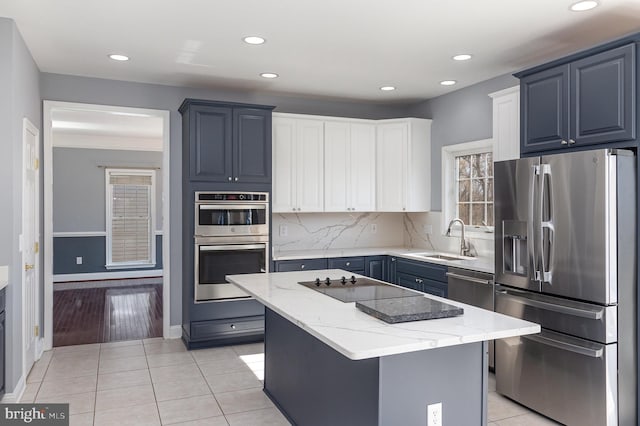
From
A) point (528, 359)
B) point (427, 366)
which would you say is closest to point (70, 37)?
point (427, 366)

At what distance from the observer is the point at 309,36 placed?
356cm

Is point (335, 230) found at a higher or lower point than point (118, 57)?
lower

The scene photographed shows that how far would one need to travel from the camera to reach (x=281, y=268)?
16.1 ft

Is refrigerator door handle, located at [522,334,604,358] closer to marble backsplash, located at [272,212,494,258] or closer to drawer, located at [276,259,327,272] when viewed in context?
marble backsplash, located at [272,212,494,258]

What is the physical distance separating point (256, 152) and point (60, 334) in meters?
2.87

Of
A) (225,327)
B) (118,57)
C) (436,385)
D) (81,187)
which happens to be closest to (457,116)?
(225,327)

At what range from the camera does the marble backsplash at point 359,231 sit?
5.45m

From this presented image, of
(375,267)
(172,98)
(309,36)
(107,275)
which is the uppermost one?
(309,36)

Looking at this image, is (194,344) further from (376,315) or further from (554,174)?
(554,174)

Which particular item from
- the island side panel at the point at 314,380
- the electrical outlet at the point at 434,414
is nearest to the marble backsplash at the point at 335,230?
the island side panel at the point at 314,380

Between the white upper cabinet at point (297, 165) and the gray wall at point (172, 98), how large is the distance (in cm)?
44

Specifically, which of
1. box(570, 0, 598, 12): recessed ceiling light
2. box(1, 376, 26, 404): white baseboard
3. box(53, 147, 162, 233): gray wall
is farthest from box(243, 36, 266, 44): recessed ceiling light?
box(53, 147, 162, 233): gray wall

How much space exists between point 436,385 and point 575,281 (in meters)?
1.28

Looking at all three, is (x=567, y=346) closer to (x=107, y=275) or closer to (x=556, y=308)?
(x=556, y=308)
